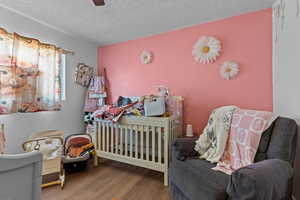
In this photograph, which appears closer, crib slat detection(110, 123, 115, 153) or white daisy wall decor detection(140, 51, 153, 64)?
crib slat detection(110, 123, 115, 153)

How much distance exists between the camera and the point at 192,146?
166cm

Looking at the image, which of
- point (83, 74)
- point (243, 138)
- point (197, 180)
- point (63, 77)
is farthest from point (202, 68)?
point (63, 77)

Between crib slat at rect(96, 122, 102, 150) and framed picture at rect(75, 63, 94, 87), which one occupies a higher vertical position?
framed picture at rect(75, 63, 94, 87)

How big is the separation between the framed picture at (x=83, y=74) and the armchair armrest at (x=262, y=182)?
273cm

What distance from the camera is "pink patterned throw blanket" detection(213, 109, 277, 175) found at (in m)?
1.31

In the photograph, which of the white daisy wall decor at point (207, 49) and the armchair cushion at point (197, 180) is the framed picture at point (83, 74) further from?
the armchair cushion at point (197, 180)

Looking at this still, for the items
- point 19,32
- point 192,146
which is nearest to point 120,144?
point 192,146

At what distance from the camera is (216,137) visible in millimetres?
1580

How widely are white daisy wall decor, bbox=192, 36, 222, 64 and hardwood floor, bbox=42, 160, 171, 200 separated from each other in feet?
5.92

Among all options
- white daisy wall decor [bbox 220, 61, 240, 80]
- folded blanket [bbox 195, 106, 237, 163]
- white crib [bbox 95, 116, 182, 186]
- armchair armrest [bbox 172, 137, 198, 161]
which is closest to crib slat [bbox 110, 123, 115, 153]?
white crib [bbox 95, 116, 182, 186]

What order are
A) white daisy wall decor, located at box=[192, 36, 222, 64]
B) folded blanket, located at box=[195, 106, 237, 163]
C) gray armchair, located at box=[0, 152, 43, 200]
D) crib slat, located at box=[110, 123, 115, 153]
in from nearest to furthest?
gray armchair, located at box=[0, 152, 43, 200] < folded blanket, located at box=[195, 106, 237, 163] < white daisy wall decor, located at box=[192, 36, 222, 64] < crib slat, located at box=[110, 123, 115, 153]

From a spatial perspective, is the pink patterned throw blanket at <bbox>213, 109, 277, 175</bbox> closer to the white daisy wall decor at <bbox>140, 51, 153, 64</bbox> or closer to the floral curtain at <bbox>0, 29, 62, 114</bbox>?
the white daisy wall decor at <bbox>140, 51, 153, 64</bbox>

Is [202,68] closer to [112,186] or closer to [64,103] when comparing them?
[112,186]

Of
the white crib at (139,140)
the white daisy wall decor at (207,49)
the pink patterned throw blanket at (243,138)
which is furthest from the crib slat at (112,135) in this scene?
the white daisy wall decor at (207,49)
